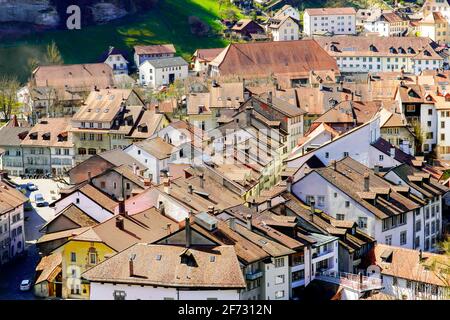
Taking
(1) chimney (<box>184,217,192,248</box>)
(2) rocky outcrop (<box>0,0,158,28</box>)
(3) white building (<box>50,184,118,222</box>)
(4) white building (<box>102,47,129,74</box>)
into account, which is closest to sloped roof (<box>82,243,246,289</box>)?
(1) chimney (<box>184,217,192,248</box>)

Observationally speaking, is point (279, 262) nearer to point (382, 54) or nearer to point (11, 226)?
point (11, 226)

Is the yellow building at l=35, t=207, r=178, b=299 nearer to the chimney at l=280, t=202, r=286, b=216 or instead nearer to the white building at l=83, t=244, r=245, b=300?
the white building at l=83, t=244, r=245, b=300

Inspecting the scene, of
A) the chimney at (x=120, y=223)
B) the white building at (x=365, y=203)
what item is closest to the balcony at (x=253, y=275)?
the chimney at (x=120, y=223)

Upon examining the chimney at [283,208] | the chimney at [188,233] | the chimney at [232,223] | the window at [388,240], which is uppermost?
the chimney at [188,233]

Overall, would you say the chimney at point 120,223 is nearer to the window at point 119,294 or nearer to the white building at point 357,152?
the window at point 119,294

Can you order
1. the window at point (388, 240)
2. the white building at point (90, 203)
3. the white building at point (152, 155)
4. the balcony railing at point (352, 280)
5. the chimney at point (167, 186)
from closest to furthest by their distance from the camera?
the balcony railing at point (352, 280) < the chimney at point (167, 186) < the window at point (388, 240) < the white building at point (90, 203) < the white building at point (152, 155)

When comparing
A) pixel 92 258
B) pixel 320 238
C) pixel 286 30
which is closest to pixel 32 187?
pixel 92 258

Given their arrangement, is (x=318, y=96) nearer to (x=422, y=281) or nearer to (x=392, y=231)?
(x=392, y=231)
